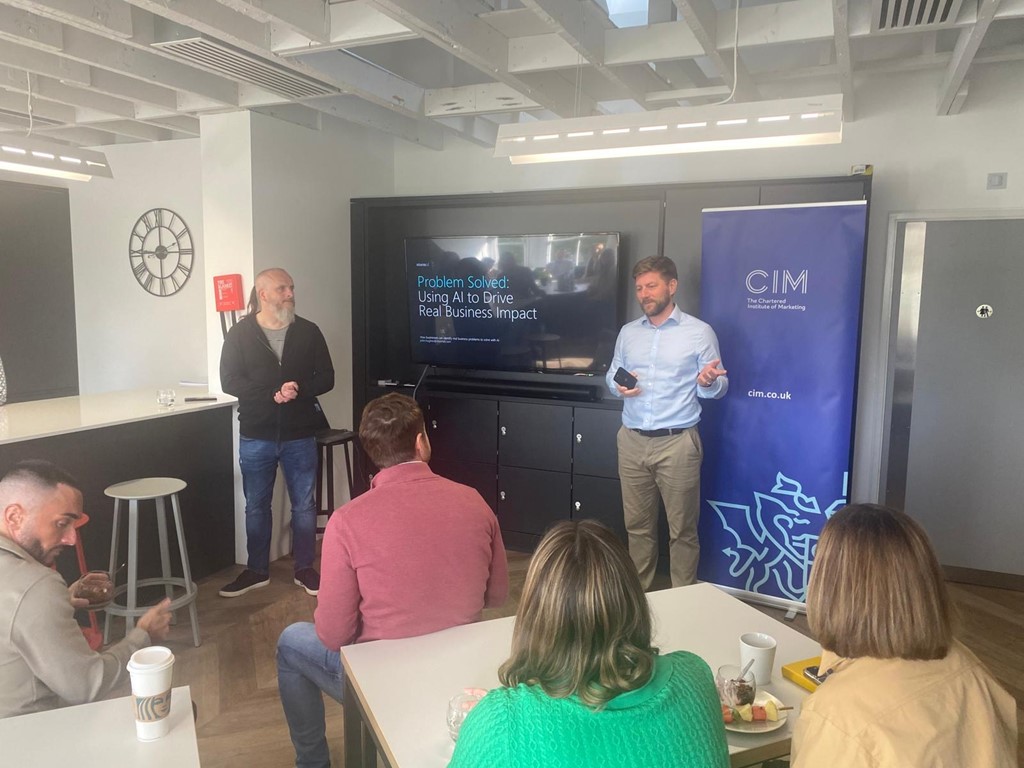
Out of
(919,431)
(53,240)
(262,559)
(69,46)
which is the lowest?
(262,559)

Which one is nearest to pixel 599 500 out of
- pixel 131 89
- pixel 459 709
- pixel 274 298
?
pixel 274 298

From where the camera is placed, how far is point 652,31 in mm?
3189

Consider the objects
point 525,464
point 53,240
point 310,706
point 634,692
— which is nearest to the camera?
point 634,692

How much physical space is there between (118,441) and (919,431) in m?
4.27

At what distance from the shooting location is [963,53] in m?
3.03

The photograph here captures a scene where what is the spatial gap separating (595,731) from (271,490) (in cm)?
331

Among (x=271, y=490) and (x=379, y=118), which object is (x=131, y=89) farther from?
(x=271, y=490)

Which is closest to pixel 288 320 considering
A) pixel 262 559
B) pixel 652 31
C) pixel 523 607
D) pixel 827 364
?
pixel 262 559

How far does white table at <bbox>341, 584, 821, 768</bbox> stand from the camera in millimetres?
1402

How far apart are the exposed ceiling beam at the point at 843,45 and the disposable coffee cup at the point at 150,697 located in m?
2.77

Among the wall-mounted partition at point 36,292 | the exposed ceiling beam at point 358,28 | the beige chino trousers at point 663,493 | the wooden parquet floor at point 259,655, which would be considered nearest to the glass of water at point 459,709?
the wooden parquet floor at point 259,655

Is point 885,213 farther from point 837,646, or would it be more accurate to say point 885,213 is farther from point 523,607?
point 523,607

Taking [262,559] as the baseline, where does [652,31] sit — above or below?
above

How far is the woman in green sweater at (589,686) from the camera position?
1.04 meters
